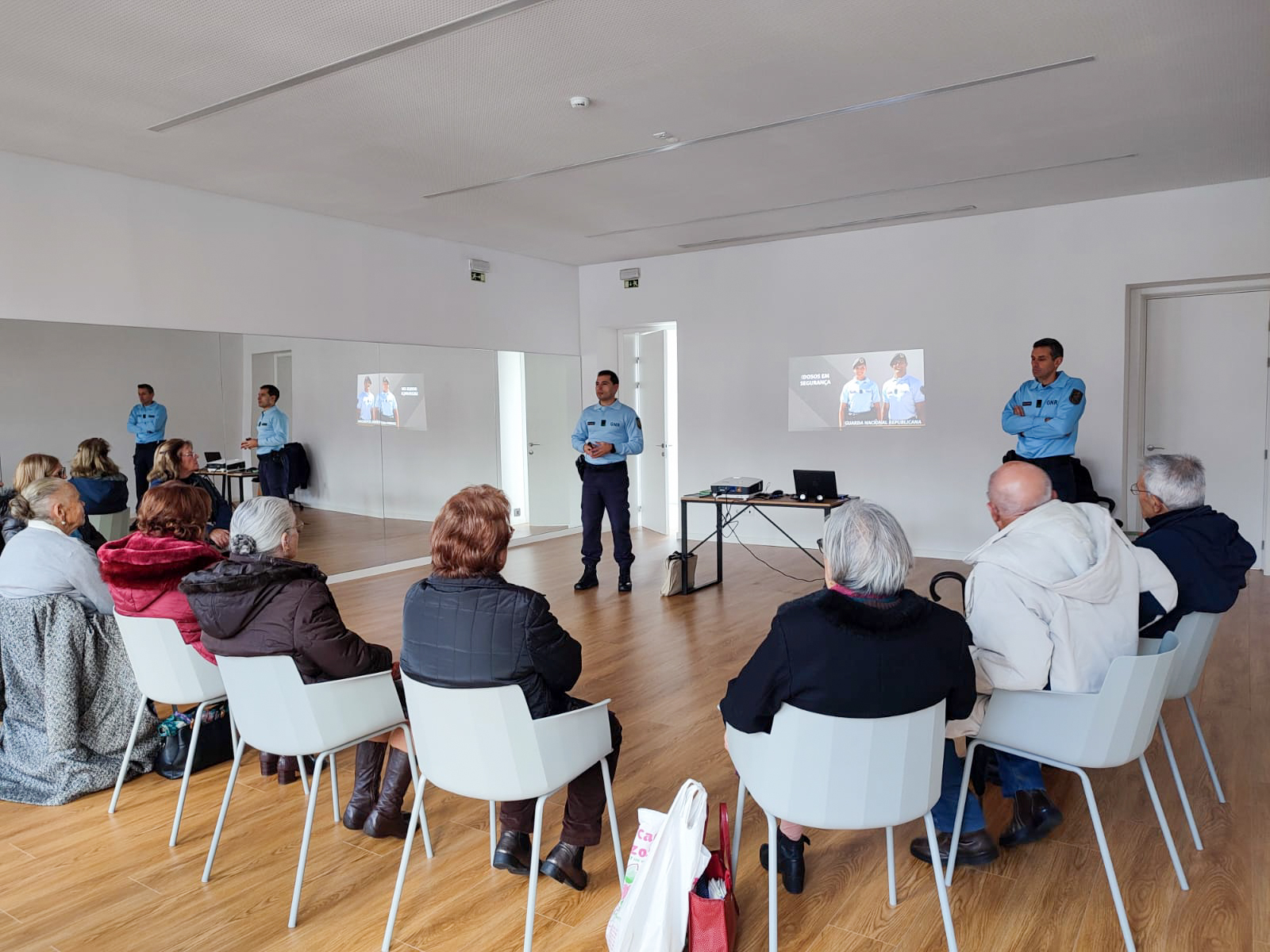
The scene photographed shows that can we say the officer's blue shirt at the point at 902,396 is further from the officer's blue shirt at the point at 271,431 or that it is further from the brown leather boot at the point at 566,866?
the brown leather boot at the point at 566,866

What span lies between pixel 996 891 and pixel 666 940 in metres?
1.07

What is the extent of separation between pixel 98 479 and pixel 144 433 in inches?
17.3

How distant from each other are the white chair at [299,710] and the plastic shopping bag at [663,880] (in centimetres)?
84

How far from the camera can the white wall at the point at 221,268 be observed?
530 centimetres

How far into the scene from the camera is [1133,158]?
567cm

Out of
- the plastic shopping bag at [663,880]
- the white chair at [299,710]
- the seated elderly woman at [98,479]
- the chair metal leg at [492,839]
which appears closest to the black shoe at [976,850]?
the plastic shopping bag at [663,880]

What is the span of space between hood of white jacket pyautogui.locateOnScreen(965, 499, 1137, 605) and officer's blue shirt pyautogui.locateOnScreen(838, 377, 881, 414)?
5658 mm

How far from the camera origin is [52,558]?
307 centimetres

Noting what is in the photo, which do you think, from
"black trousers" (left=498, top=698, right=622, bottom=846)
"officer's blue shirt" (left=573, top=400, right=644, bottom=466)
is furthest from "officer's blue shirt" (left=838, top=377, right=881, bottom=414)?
"black trousers" (left=498, top=698, right=622, bottom=846)

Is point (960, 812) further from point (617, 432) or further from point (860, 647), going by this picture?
point (617, 432)

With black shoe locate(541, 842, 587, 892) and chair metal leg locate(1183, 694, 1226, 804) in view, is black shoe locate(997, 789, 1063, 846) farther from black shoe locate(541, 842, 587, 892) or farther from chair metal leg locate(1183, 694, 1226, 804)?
black shoe locate(541, 842, 587, 892)

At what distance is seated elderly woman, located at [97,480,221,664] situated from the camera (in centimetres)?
282

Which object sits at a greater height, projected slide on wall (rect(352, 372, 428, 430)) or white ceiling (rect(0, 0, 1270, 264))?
white ceiling (rect(0, 0, 1270, 264))

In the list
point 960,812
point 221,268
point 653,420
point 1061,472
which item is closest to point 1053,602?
point 960,812
